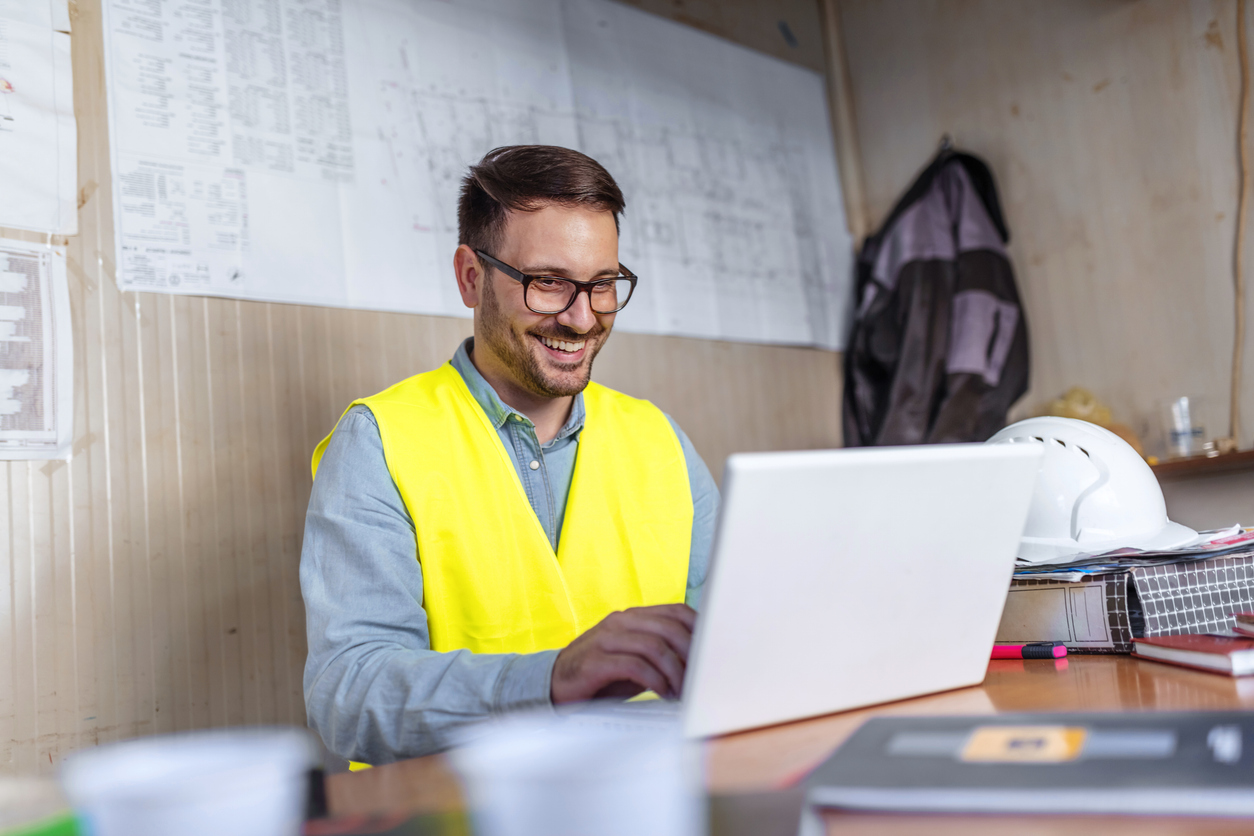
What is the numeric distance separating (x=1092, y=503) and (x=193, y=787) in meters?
1.11

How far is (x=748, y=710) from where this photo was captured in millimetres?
765

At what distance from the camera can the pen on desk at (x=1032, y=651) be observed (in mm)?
1073

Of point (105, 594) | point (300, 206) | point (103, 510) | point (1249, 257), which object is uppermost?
point (300, 206)

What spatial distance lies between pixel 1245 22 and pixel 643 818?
285cm

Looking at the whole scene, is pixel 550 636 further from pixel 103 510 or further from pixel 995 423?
pixel 995 423

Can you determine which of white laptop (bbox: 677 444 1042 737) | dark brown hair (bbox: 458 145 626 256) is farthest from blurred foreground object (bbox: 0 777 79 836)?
dark brown hair (bbox: 458 145 626 256)

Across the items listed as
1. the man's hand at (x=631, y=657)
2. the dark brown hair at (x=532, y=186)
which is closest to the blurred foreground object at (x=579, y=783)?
the man's hand at (x=631, y=657)

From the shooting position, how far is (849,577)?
756 mm

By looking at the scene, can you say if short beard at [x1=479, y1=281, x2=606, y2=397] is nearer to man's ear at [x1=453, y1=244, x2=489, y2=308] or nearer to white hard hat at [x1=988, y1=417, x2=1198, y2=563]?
man's ear at [x1=453, y1=244, x2=489, y2=308]

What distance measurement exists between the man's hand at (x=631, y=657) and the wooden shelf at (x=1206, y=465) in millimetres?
1818

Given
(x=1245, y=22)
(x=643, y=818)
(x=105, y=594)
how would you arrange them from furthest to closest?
(x=1245, y=22)
(x=105, y=594)
(x=643, y=818)

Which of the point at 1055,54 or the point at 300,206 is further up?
the point at 1055,54

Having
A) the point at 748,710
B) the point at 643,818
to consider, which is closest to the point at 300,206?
the point at 748,710

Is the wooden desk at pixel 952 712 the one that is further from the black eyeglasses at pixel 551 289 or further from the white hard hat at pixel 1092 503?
the black eyeglasses at pixel 551 289
